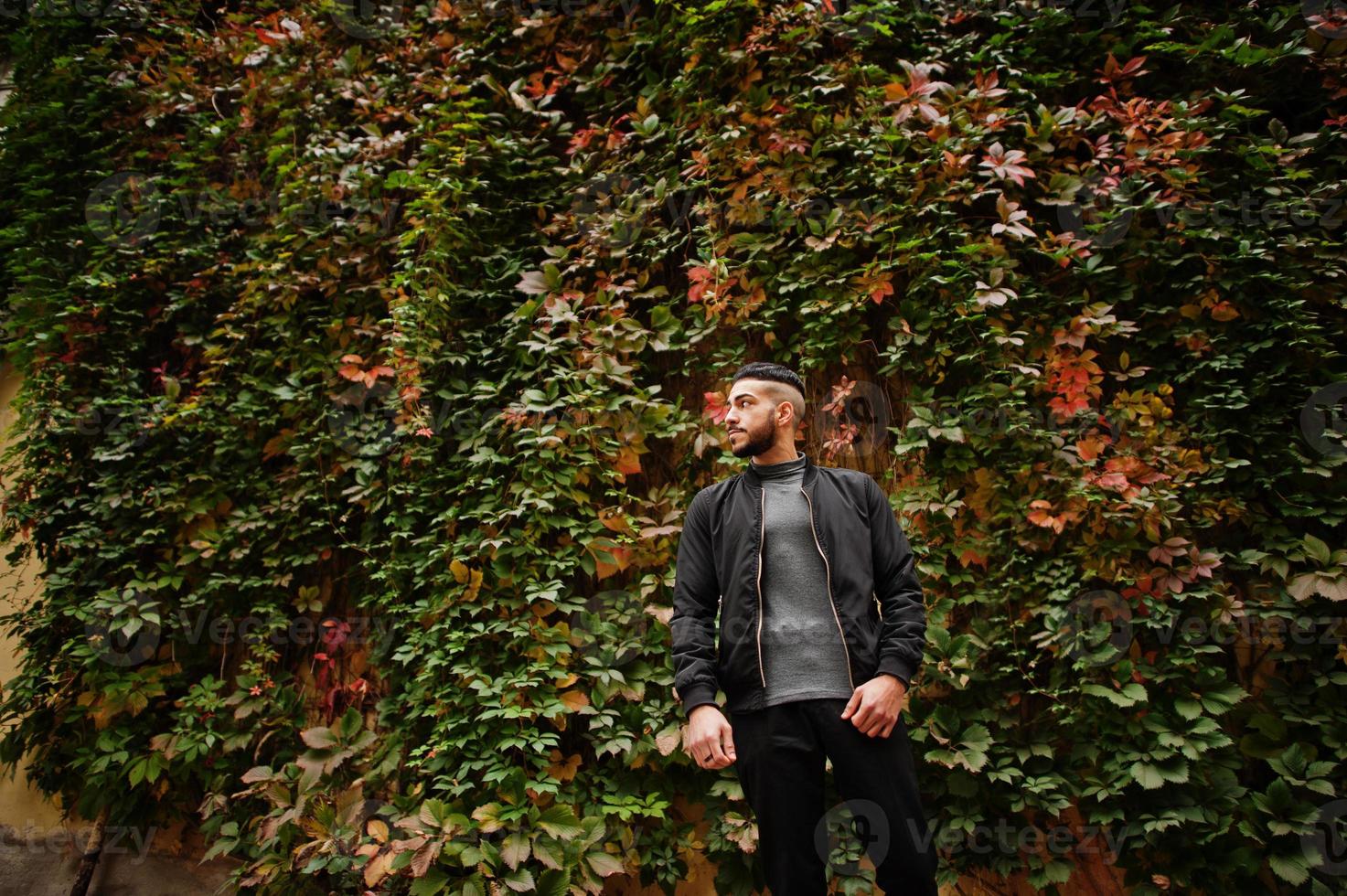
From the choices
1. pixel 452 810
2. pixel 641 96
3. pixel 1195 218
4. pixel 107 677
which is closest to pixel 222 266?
pixel 107 677

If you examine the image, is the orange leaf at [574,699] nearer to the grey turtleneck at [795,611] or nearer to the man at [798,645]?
the man at [798,645]

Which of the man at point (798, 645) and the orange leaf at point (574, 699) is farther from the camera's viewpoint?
the orange leaf at point (574, 699)

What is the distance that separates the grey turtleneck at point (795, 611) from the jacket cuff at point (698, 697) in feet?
0.43

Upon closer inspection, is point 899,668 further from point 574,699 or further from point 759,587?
point 574,699

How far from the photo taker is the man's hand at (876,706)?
5.21ft

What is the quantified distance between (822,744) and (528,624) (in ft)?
4.07

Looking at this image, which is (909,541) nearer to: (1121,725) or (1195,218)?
(1121,725)

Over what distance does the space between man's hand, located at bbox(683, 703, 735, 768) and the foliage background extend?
2.68ft

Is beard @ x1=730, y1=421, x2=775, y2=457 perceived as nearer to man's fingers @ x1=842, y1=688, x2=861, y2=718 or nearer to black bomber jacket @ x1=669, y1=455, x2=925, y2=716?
black bomber jacket @ x1=669, y1=455, x2=925, y2=716

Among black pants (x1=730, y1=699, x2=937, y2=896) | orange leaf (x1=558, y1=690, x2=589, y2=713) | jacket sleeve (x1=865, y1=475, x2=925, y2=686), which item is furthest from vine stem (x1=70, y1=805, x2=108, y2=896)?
jacket sleeve (x1=865, y1=475, x2=925, y2=686)

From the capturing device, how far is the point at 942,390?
2.68 metres

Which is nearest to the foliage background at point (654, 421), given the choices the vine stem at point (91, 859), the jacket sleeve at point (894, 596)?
the vine stem at point (91, 859)

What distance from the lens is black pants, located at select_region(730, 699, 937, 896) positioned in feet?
5.21

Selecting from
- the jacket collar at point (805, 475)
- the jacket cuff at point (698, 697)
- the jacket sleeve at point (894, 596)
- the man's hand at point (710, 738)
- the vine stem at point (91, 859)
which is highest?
the jacket collar at point (805, 475)
